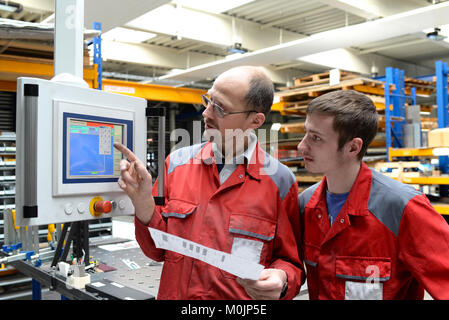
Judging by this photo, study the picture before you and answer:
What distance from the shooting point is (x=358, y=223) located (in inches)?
58.8

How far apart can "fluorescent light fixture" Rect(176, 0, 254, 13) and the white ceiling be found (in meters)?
0.05

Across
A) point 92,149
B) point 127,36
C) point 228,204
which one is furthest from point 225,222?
point 127,36

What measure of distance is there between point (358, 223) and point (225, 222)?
0.50 m

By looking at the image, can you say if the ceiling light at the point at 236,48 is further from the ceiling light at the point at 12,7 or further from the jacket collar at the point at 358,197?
the jacket collar at the point at 358,197

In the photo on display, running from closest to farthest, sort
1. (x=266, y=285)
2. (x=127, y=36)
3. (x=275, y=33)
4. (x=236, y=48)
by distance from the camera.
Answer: (x=266, y=285) < (x=236, y=48) < (x=275, y=33) < (x=127, y=36)

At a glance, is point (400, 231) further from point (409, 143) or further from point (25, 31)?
point (409, 143)

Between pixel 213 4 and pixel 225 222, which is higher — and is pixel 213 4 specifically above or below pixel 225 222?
above

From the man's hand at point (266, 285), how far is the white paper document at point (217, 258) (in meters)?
0.12

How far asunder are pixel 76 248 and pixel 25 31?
1.78 metres

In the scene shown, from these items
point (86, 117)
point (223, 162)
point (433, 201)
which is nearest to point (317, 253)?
point (223, 162)

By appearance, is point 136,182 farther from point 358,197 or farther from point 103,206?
point 358,197

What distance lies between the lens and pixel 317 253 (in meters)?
1.56

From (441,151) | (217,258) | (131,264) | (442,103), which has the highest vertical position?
(442,103)

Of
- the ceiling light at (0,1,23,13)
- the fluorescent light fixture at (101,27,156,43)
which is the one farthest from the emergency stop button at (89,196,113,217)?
the fluorescent light fixture at (101,27,156,43)
